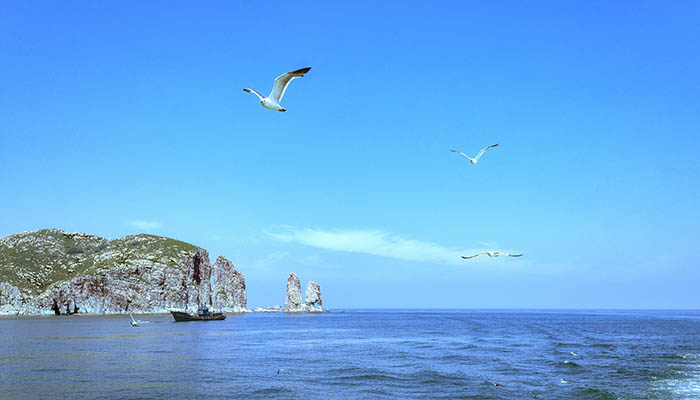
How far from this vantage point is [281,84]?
2047 centimetres

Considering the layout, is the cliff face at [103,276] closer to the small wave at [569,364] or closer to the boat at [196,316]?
the boat at [196,316]

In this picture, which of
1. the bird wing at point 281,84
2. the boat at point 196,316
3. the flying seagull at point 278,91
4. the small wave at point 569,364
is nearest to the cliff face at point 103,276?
the boat at point 196,316

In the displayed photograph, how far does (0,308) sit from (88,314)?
2526 cm

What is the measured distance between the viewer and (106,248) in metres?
198

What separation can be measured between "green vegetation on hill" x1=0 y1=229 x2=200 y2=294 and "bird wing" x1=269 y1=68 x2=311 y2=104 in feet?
541

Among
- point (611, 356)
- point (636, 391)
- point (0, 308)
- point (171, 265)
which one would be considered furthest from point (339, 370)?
point (0, 308)

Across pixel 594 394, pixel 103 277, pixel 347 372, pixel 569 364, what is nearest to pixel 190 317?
pixel 103 277

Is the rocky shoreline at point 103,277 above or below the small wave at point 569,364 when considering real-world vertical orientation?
above

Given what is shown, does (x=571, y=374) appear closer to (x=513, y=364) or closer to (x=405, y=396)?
(x=513, y=364)

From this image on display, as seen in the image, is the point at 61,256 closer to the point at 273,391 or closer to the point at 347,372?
the point at 347,372

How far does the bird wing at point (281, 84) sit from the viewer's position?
19.2 meters

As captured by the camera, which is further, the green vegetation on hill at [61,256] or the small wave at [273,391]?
the green vegetation on hill at [61,256]

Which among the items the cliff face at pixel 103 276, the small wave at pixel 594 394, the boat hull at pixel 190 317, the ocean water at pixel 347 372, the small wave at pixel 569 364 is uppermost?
the cliff face at pixel 103 276

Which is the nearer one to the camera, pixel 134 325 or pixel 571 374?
pixel 571 374
